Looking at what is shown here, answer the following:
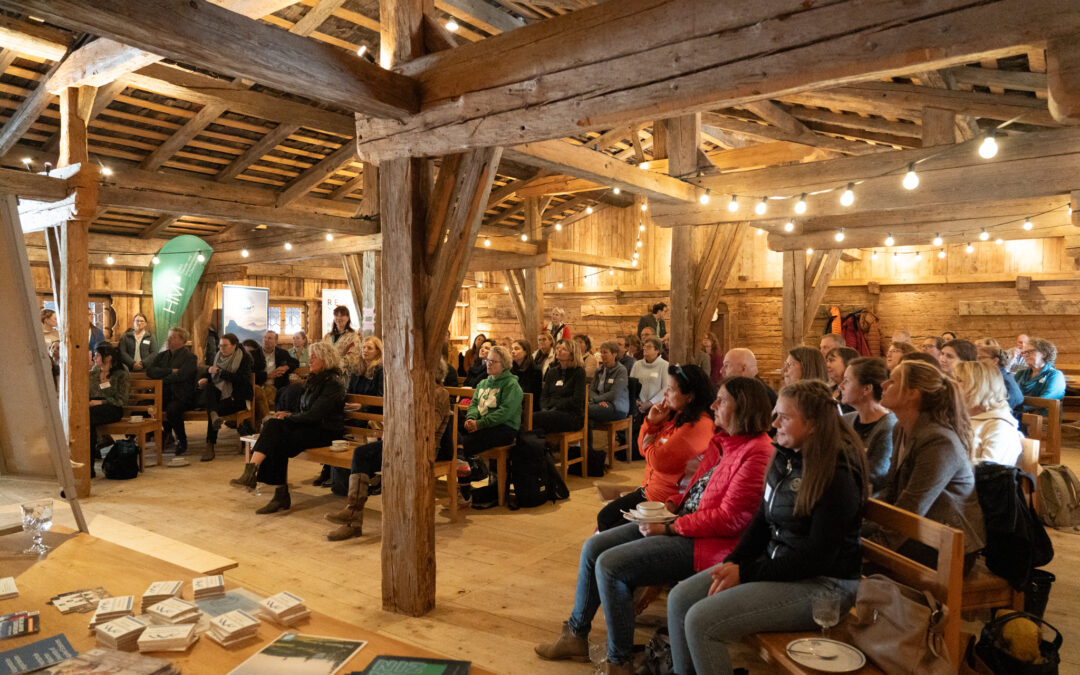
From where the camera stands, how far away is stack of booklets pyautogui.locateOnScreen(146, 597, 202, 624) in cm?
195

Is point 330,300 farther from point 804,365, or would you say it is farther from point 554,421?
point 804,365

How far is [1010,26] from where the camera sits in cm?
210

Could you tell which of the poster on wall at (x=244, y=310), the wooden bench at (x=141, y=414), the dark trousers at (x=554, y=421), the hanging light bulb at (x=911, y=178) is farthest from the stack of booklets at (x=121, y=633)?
the poster on wall at (x=244, y=310)

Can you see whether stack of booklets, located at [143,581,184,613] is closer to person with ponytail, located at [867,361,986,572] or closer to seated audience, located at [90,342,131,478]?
person with ponytail, located at [867,361,986,572]

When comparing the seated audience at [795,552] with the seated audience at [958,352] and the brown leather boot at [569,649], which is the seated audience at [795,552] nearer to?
the brown leather boot at [569,649]

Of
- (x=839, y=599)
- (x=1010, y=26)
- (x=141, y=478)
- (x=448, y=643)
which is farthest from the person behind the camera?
(x=141, y=478)

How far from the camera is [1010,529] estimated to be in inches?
108

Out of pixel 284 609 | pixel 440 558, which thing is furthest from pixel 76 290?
pixel 284 609

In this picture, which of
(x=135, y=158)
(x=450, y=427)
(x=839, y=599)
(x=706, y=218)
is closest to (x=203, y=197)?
(x=135, y=158)

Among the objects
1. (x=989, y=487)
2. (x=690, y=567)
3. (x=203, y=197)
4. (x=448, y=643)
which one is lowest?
(x=448, y=643)

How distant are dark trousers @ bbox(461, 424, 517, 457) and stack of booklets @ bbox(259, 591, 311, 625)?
324cm

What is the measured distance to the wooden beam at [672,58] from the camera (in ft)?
7.14

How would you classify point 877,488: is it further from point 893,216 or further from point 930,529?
point 893,216

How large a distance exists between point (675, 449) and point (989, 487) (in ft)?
4.24
